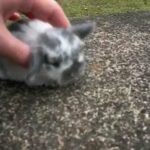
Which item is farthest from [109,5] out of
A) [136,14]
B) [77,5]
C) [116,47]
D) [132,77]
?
[132,77]

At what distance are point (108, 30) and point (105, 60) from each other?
11.2 inches

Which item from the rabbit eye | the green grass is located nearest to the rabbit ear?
the rabbit eye

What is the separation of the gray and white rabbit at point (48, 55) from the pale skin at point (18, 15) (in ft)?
0.10

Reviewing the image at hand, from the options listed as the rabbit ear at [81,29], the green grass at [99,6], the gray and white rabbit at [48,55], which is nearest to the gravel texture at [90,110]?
the gray and white rabbit at [48,55]

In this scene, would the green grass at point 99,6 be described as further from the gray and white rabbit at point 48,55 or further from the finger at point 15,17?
the gray and white rabbit at point 48,55

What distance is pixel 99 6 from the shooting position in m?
2.76

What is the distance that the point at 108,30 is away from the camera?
1.72 meters

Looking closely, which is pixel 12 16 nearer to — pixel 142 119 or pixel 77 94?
pixel 77 94

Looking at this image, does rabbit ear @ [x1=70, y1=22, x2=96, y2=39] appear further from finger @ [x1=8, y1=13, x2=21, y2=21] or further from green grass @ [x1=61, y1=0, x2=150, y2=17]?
green grass @ [x1=61, y1=0, x2=150, y2=17]

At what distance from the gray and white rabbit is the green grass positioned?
1.40 metres

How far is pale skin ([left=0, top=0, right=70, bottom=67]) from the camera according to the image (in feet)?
3.82

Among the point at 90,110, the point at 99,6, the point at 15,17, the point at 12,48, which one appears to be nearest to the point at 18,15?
the point at 15,17

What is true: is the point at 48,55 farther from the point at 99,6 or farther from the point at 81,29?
the point at 99,6

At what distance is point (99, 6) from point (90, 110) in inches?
63.2
